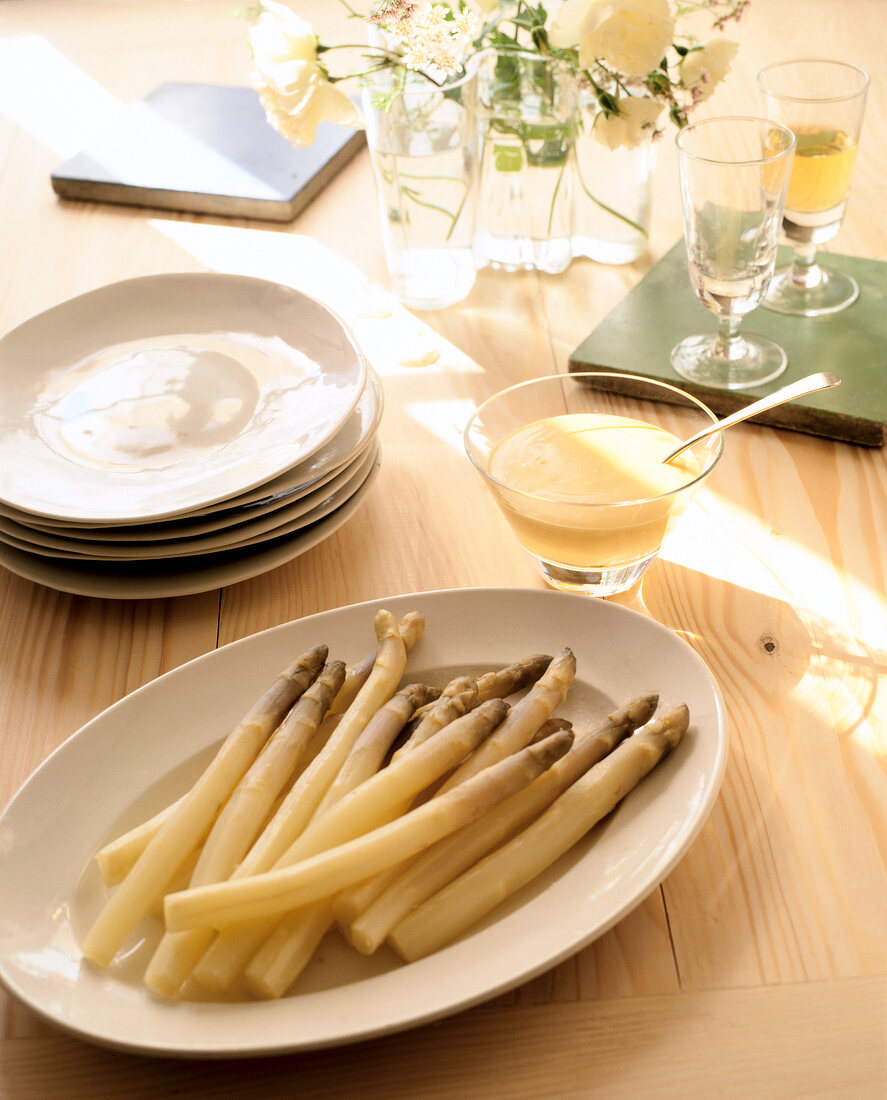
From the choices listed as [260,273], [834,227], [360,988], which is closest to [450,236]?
[260,273]

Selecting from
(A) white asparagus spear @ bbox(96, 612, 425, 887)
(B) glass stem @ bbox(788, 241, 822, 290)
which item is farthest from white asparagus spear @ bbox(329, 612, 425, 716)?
(B) glass stem @ bbox(788, 241, 822, 290)

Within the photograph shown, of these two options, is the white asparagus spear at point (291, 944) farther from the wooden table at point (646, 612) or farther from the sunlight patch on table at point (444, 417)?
the sunlight patch on table at point (444, 417)

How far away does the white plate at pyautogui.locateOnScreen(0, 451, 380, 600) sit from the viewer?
2.98 ft

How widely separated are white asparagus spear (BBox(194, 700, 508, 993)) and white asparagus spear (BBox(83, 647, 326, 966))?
50mm

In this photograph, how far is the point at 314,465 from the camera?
37.5 inches

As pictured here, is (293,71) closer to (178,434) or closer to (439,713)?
(178,434)

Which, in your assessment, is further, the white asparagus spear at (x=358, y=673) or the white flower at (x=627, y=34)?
the white flower at (x=627, y=34)

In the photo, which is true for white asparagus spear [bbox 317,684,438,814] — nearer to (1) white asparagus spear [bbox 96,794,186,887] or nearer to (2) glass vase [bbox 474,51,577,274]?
(1) white asparagus spear [bbox 96,794,186,887]

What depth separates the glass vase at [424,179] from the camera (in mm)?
1195

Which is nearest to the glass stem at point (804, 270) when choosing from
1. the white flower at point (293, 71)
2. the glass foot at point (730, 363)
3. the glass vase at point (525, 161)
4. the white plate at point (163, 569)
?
the glass foot at point (730, 363)

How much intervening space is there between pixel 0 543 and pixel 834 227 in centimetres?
96

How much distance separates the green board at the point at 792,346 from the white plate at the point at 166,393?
0.32 metres

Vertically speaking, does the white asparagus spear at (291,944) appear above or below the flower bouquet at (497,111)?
below

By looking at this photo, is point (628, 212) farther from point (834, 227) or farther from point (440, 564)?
point (440, 564)
